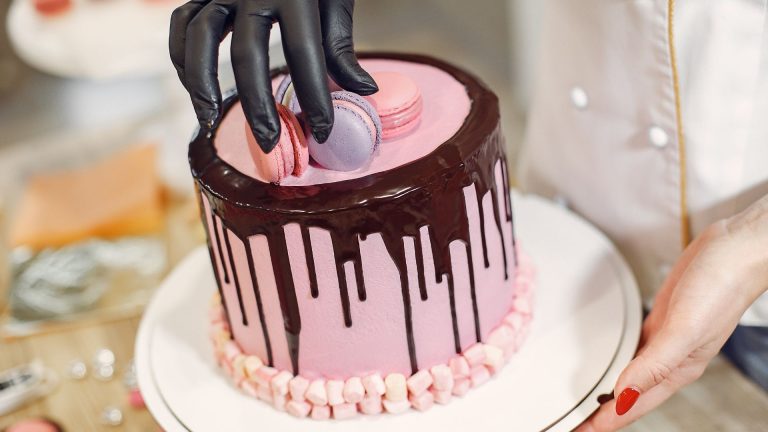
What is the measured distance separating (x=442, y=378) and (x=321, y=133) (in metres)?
0.32

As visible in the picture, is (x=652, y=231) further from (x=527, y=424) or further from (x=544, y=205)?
(x=527, y=424)

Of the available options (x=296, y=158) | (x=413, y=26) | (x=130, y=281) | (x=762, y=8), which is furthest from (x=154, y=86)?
(x=762, y=8)

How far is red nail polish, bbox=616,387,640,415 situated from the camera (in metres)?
0.85

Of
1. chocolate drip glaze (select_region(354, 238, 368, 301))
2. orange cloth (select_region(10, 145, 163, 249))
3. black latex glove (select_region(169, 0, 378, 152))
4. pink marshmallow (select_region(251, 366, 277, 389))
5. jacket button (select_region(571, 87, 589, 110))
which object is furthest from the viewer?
orange cloth (select_region(10, 145, 163, 249))

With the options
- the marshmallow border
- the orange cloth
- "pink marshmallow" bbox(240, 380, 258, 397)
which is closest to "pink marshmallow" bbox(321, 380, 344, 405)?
the marshmallow border

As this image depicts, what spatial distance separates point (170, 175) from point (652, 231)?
2.83 feet

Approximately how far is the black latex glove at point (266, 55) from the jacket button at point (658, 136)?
422 mm

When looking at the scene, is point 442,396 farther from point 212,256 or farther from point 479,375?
point 212,256

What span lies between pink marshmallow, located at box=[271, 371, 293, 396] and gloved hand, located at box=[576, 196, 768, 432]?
330 millimetres

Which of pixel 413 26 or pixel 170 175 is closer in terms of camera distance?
pixel 170 175

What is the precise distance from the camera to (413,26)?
265 centimetres

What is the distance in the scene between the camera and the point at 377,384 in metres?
0.92

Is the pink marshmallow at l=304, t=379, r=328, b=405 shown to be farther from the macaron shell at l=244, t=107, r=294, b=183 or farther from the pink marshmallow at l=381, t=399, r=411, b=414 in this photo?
the macaron shell at l=244, t=107, r=294, b=183

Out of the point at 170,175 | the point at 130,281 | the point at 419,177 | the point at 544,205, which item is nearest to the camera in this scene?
the point at 419,177
